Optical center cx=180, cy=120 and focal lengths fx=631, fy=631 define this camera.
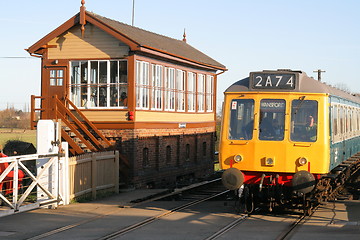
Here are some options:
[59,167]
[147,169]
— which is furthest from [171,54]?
[59,167]

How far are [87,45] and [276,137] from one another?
377 inches

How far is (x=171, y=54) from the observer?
22797mm

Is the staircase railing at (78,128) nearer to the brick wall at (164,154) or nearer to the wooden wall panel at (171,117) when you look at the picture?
the brick wall at (164,154)

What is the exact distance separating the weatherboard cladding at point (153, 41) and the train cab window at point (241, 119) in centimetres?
683

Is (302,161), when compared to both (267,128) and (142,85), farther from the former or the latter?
(142,85)

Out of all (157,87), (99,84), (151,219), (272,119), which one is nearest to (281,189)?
(272,119)

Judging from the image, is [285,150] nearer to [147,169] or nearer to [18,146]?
[147,169]

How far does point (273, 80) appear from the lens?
1419 cm

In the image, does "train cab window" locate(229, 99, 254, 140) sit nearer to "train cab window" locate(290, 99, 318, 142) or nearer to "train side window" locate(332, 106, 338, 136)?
"train cab window" locate(290, 99, 318, 142)

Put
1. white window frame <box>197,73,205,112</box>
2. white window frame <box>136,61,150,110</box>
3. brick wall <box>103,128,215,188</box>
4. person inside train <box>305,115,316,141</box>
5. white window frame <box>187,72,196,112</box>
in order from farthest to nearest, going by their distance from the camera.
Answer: white window frame <box>197,73,205,112</box>
white window frame <box>187,72,196,112</box>
white window frame <box>136,61,150,110</box>
brick wall <box>103,128,215,188</box>
person inside train <box>305,115,316,141</box>

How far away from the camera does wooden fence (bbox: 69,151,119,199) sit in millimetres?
16562

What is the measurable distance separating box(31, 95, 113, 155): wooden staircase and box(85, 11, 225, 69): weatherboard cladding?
2992 mm

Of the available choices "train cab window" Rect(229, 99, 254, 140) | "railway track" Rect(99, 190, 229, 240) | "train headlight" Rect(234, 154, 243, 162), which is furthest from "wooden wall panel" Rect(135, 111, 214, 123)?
"train headlight" Rect(234, 154, 243, 162)

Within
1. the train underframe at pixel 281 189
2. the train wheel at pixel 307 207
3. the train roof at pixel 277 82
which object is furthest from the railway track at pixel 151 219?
the train roof at pixel 277 82
